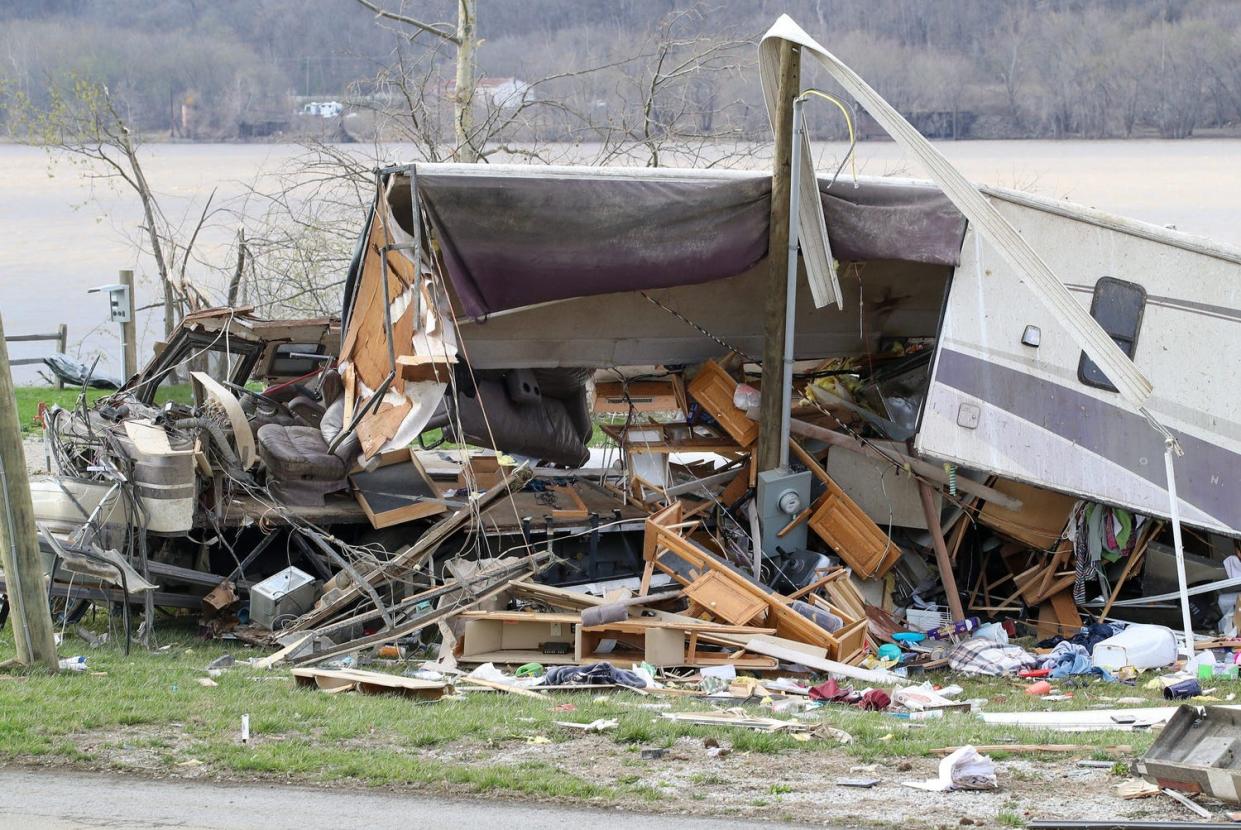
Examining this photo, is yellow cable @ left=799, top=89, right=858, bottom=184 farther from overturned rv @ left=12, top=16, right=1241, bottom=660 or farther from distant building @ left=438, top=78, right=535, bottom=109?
distant building @ left=438, top=78, right=535, bottom=109

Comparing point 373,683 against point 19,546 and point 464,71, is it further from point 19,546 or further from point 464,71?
point 464,71

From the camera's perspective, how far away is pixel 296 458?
12.1m

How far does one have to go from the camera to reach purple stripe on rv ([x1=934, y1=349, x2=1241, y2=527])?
1163cm

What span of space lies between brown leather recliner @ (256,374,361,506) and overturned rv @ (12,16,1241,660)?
3 centimetres

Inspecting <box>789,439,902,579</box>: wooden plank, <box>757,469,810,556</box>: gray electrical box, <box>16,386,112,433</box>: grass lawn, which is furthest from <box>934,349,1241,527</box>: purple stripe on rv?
<box>16,386,112,433</box>: grass lawn

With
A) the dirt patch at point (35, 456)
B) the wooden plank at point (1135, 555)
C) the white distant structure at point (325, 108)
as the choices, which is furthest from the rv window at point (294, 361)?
the white distant structure at point (325, 108)

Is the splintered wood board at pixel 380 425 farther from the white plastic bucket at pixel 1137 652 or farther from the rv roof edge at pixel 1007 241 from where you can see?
the white plastic bucket at pixel 1137 652

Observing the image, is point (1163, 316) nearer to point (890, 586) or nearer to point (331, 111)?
point (890, 586)

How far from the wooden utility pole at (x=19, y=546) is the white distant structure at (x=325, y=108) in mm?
20279

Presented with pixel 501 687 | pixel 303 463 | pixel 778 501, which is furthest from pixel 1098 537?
pixel 303 463

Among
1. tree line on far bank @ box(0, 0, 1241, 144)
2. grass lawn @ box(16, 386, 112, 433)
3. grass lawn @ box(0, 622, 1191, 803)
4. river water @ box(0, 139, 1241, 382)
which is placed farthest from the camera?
tree line on far bank @ box(0, 0, 1241, 144)

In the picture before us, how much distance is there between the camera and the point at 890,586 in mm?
12992

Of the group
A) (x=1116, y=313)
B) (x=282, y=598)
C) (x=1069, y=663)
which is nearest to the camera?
(x=1069, y=663)

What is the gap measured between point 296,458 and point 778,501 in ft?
14.0
